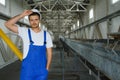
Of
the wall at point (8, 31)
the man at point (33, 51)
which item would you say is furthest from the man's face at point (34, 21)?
the wall at point (8, 31)

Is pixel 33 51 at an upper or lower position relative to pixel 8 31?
lower

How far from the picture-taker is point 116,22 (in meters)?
11.3

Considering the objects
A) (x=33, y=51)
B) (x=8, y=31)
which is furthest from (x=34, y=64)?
(x=8, y=31)

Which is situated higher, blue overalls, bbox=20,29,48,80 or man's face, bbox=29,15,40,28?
man's face, bbox=29,15,40,28

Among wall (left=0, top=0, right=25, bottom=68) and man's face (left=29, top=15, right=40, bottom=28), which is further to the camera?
wall (left=0, top=0, right=25, bottom=68)

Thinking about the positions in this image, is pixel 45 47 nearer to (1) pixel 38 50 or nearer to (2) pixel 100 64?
(1) pixel 38 50

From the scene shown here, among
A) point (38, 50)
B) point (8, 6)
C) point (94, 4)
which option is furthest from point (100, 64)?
point (94, 4)

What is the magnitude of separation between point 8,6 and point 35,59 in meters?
11.4

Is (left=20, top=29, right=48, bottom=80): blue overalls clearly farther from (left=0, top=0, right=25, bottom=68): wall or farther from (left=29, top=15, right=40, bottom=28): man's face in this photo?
(left=0, top=0, right=25, bottom=68): wall

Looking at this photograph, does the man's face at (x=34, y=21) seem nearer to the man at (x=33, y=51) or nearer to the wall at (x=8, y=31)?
the man at (x=33, y=51)

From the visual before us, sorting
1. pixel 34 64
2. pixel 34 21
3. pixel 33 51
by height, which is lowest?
pixel 34 64

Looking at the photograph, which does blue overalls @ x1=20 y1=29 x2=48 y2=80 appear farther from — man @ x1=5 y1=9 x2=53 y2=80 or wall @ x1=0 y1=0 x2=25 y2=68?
wall @ x1=0 y1=0 x2=25 y2=68

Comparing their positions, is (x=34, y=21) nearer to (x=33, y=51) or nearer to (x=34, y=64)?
(x=33, y=51)

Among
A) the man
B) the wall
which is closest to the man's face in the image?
the man
